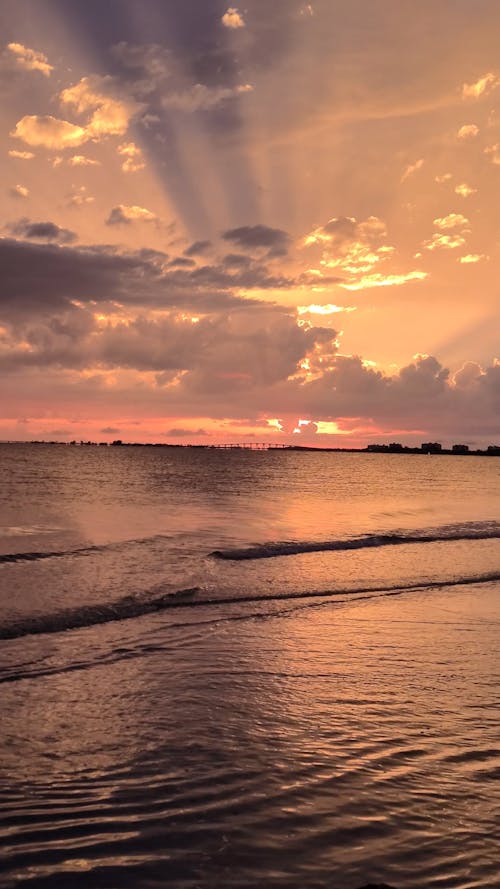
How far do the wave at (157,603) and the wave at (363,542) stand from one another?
721 centimetres

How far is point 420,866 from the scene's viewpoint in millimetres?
5500

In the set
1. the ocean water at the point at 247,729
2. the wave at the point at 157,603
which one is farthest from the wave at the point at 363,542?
the wave at the point at 157,603

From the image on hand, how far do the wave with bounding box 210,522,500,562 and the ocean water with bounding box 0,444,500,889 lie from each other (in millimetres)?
4752

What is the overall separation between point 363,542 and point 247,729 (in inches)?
987

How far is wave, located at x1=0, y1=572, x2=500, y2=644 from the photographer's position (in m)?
14.6

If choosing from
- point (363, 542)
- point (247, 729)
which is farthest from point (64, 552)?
point (247, 729)

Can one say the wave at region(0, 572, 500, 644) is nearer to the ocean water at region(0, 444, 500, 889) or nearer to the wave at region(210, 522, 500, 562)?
the ocean water at region(0, 444, 500, 889)

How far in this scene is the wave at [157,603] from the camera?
14562 millimetres

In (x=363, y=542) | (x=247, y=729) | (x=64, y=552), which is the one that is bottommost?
(x=363, y=542)

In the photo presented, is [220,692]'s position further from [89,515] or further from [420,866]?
[89,515]

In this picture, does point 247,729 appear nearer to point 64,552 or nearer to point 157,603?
point 157,603

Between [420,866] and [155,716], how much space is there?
183 inches

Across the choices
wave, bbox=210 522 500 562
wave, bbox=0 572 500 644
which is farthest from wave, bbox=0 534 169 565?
wave, bbox=0 572 500 644

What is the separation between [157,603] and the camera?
17500 millimetres
